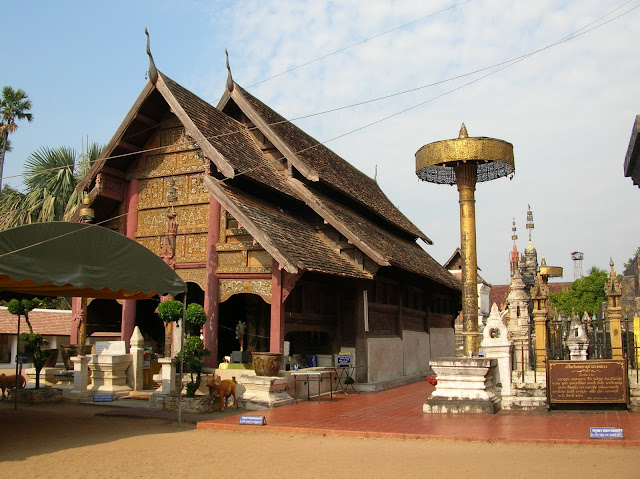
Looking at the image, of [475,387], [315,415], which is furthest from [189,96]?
[475,387]

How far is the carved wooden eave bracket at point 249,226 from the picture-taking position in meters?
11.8

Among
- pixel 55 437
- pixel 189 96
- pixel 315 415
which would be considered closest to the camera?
pixel 55 437

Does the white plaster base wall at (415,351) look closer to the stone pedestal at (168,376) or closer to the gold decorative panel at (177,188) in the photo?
the gold decorative panel at (177,188)

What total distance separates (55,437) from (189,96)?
9125 millimetres

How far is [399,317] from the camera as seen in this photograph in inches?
705

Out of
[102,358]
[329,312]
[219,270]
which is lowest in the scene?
[102,358]

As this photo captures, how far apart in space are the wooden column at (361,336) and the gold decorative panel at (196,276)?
3885mm

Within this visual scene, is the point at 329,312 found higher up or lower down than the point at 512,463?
higher up

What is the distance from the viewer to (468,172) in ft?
37.3

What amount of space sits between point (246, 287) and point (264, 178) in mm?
2722

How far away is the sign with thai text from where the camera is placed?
45.5 feet

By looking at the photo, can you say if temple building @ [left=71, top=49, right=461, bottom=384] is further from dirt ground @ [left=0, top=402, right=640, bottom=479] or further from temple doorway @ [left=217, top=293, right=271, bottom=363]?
dirt ground @ [left=0, top=402, right=640, bottom=479]

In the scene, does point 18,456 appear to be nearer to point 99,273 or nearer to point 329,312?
point 99,273

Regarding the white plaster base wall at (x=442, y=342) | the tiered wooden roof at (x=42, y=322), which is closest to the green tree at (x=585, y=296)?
the white plaster base wall at (x=442, y=342)
